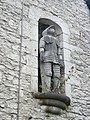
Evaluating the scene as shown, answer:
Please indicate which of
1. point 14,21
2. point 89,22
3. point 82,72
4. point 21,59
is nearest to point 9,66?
point 21,59

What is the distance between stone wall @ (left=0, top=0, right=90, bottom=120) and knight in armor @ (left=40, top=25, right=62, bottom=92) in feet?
0.52

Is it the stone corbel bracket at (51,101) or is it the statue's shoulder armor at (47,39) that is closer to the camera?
the stone corbel bracket at (51,101)

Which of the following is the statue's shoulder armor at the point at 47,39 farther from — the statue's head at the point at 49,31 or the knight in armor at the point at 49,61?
the statue's head at the point at 49,31

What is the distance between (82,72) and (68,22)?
3.90 feet

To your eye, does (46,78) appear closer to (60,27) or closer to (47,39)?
(47,39)

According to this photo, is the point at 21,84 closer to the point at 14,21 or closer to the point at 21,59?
the point at 21,59

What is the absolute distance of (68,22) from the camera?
21.7ft

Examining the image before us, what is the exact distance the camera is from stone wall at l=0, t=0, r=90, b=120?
198 inches

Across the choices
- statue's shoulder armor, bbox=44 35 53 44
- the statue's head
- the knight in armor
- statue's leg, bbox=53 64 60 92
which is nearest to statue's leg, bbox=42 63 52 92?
the knight in armor

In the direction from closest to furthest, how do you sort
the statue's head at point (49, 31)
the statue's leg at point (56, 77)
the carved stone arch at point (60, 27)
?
the statue's leg at point (56, 77) < the statue's head at point (49, 31) < the carved stone arch at point (60, 27)

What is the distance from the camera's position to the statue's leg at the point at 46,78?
17.9 feet

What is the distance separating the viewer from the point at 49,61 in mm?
5598

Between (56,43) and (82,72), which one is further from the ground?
(56,43)

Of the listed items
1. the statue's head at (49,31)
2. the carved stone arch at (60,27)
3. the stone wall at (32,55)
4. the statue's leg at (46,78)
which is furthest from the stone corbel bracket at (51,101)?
the statue's head at (49,31)
